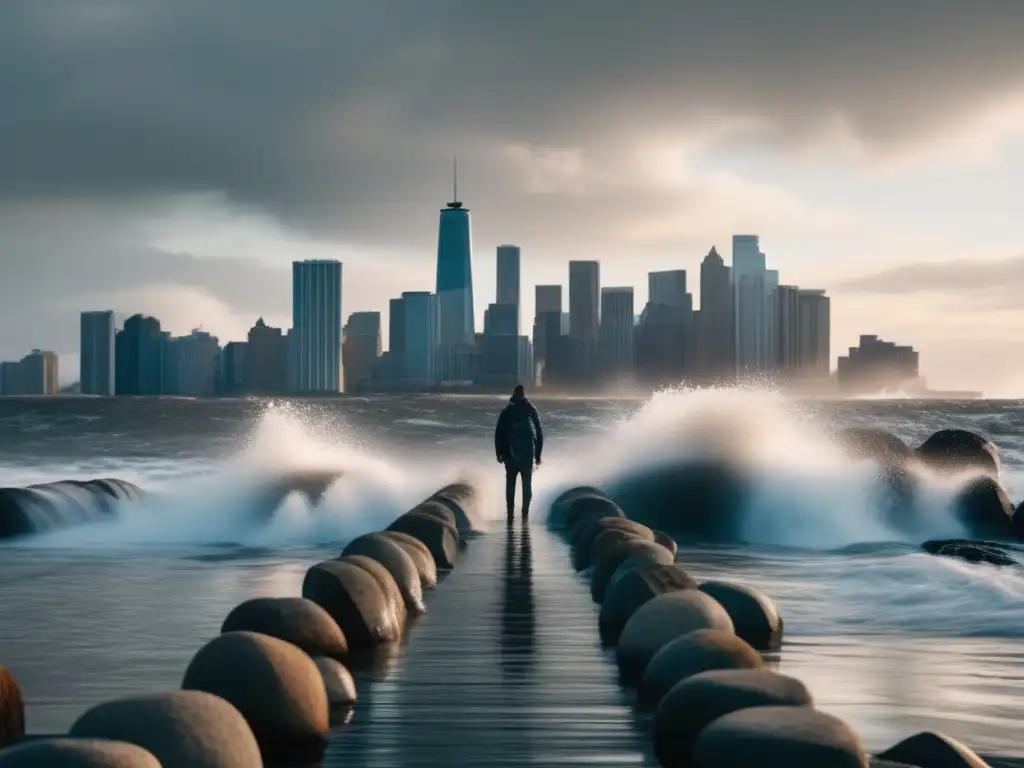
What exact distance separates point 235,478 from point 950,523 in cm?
1623

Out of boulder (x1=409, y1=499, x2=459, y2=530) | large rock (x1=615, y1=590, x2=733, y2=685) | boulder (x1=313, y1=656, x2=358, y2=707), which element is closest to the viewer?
boulder (x1=313, y1=656, x2=358, y2=707)

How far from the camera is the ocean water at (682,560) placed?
9.55 metres

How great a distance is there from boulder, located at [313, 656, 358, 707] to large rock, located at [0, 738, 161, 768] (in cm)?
341

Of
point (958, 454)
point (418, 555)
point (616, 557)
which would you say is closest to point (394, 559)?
point (418, 555)

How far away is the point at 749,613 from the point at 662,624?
1962 millimetres

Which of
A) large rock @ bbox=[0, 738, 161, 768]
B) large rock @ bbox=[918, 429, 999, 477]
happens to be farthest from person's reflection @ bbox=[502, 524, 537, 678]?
large rock @ bbox=[918, 429, 999, 477]

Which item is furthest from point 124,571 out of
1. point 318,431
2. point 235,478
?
point 318,431

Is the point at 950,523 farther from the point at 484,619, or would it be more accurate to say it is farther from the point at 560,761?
the point at 560,761

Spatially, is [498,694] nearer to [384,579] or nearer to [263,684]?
[263,684]

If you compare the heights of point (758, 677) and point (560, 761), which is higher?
point (758, 677)

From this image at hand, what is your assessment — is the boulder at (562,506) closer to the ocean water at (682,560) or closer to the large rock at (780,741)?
the ocean water at (682,560)

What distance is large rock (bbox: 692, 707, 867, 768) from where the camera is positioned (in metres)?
5.95

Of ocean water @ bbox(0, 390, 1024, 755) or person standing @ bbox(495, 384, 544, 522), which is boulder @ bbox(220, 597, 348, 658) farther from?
person standing @ bbox(495, 384, 544, 522)

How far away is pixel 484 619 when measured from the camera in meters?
12.4
